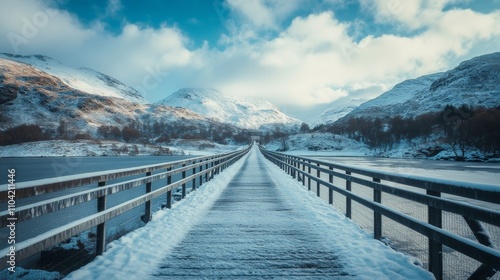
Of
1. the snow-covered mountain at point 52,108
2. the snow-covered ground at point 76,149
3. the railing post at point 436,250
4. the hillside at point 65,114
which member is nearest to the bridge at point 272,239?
the railing post at point 436,250

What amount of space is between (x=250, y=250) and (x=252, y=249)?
0.05 m

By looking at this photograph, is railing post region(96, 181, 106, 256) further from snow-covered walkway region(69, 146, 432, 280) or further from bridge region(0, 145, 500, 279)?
snow-covered walkway region(69, 146, 432, 280)

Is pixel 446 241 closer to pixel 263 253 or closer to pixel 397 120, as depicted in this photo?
pixel 263 253

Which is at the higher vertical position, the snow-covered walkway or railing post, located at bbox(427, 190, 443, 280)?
railing post, located at bbox(427, 190, 443, 280)

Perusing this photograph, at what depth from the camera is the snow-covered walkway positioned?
367 cm

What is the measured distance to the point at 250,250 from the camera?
14.7ft

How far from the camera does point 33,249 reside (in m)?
2.82

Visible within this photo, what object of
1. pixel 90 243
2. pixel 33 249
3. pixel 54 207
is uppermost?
pixel 54 207

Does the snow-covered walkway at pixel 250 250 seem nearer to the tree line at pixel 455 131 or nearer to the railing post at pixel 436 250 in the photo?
the railing post at pixel 436 250

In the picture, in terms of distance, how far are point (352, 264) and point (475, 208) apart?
1784 millimetres

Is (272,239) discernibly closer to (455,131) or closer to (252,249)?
(252,249)

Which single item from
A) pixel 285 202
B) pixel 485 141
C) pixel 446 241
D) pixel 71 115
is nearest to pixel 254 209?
pixel 285 202

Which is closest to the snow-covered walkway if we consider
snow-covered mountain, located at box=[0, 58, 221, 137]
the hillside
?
the hillside

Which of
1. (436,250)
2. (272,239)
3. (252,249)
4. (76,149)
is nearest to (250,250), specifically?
(252,249)
